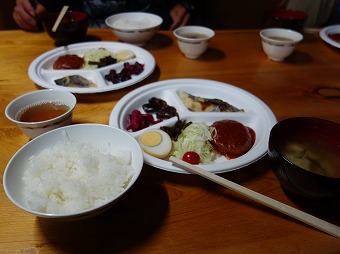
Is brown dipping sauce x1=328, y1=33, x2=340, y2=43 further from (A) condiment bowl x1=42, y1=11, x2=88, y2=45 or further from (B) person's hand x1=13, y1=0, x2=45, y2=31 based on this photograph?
(B) person's hand x1=13, y1=0, x2=45, y2=31

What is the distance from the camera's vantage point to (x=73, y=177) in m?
1.01

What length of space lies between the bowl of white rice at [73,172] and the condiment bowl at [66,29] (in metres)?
1.42

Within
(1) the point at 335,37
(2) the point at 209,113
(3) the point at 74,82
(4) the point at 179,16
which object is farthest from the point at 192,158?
(4) the point at 179,16

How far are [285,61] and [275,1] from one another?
11.0 feet

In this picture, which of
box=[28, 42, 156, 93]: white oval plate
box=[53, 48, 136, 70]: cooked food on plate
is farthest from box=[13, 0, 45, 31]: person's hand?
box=[53, 48, 136, 70]: cooked food on plate

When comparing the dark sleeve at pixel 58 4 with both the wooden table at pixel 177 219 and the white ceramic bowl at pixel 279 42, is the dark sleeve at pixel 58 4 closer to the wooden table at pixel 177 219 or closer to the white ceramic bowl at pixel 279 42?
the wooden table at pixel 177 219

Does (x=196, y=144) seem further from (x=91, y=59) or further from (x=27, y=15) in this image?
(x=27, y=15)

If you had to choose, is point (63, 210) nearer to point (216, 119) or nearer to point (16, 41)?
point (216, 119)

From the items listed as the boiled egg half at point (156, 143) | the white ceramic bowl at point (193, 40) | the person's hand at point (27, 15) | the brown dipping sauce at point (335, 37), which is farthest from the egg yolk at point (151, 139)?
the brown dipping sauce at point (335, 37)

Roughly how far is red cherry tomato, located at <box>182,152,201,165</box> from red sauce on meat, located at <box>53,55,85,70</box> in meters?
1.22

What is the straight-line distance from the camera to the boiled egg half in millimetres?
1272

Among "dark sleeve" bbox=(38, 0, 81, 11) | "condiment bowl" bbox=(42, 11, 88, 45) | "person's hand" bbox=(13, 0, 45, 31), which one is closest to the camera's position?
"condiment bowl" bbox=(42, 11, 88, 45)

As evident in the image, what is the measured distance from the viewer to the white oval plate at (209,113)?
1.17m

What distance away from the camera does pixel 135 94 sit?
5.53 ft
